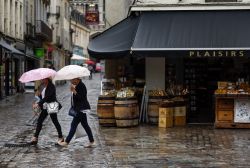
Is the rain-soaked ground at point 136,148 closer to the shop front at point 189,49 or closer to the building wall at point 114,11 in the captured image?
the shop front at point 189,49

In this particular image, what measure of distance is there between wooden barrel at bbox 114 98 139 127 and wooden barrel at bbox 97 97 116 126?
0.28 meters

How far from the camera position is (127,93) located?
1742 cm

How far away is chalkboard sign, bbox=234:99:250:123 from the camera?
56.7ft

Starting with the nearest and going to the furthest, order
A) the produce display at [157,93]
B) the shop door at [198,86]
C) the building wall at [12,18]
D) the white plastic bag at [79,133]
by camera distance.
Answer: the white plastic bag at [79,133], the produce display at [157,93], the shop door at [198,86], the building wall at [12,18]

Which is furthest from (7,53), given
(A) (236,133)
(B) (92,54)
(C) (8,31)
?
(A) (236,133)

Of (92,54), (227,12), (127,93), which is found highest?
(227,12)

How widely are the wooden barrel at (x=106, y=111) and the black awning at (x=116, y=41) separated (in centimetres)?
128

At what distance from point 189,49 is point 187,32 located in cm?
87

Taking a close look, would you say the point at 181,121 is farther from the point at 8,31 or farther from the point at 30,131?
the point at 8,31

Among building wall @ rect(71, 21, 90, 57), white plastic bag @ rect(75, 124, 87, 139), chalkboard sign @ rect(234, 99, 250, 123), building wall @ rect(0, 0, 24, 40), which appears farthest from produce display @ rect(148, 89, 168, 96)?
building wall @ rect(71, 21, 90, 57)

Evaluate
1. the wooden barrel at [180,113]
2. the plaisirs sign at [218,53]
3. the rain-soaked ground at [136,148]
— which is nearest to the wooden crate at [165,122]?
the rain-soaked ground at [136,148]

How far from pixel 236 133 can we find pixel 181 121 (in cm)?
226

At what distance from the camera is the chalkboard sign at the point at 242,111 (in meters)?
17.3

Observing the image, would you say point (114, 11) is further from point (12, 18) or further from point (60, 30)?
point (60, 30)
